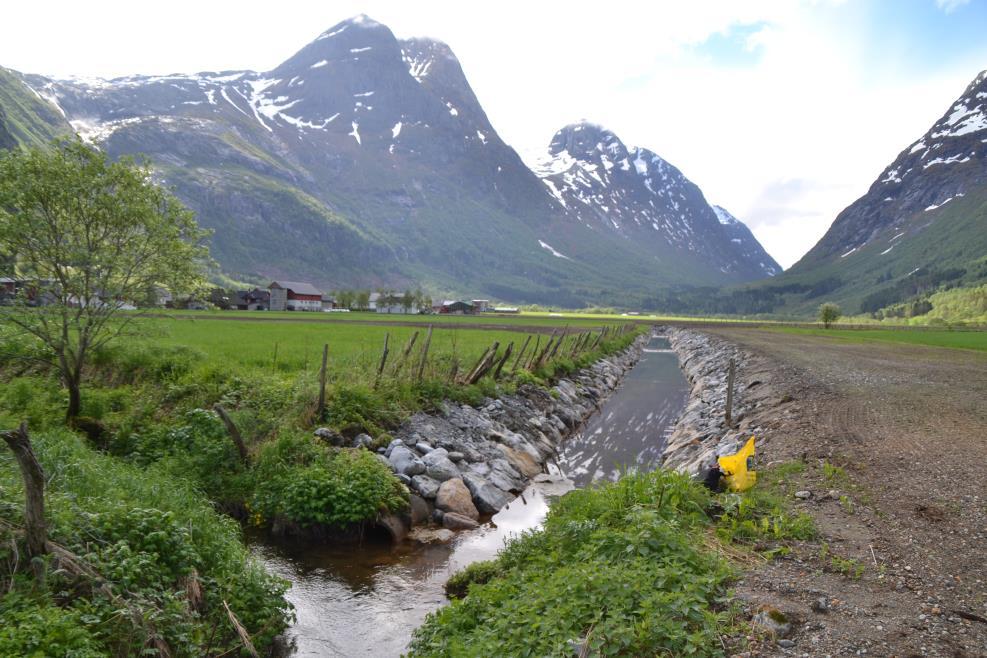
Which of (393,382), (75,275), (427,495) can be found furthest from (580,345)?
(75,275)

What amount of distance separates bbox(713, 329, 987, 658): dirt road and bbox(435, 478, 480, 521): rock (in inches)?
286

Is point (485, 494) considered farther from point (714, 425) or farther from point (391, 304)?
point (391, 304)

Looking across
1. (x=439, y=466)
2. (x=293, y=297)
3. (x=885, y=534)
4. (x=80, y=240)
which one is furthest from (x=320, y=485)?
(x=293, y=297)

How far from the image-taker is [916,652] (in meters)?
5.16

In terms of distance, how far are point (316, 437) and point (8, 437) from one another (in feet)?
27.8

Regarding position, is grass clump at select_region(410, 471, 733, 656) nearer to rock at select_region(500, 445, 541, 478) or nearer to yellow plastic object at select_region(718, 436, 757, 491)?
yellow plastic object at select_region(718, 436, 757, 491)

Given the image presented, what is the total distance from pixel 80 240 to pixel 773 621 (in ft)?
54.3

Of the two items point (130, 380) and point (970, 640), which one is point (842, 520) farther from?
point (130, 380)

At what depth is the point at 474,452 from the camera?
16391mm

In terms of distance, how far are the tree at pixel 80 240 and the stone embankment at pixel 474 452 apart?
8.10 metres

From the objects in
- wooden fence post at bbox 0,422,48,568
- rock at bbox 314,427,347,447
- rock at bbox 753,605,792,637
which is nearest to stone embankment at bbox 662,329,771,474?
rock at bbox 753,605,792,637

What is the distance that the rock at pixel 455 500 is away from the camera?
13320 millimetres

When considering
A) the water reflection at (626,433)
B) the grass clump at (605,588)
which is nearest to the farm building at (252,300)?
the water reflection at (626,433)

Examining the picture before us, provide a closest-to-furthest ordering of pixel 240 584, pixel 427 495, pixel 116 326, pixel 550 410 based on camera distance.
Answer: pixel 240 584, pixel 427 495, pixel 116 326, pixel 550 410
